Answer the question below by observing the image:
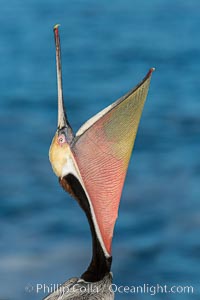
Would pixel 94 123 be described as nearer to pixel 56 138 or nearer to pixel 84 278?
pixel 56 138

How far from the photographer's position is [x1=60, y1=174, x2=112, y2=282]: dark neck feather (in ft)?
11.7

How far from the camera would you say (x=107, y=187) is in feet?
11.7

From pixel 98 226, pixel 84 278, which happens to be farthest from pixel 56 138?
pixel 84 278

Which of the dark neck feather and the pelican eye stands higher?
the pelican eye

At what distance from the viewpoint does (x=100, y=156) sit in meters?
3.53

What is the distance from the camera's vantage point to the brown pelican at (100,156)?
345 cm

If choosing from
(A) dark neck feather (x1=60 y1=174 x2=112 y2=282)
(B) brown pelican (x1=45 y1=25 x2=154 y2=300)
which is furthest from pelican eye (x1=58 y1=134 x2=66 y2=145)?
(A) dark neck feather (x1=60 y1=174 x2=112 y2=282)

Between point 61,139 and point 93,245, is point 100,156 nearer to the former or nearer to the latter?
point 61,139

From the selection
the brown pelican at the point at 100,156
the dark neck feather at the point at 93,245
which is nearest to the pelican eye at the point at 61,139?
the brown pelican at the point at 100,156

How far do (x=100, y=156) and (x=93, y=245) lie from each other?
0.39 metres

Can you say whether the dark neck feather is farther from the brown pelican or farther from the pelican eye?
the pelican eye

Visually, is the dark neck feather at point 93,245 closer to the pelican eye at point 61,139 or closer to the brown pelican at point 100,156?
the brown pelican at point 100,156

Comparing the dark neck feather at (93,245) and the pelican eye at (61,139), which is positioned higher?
the pelican eye at (61,139)

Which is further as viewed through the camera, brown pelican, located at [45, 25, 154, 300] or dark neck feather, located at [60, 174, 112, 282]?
dark neck feather, located at [60, 174, 112, 282]
